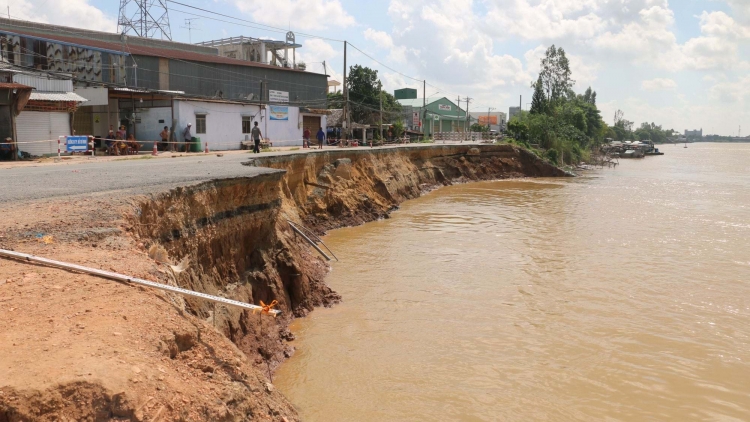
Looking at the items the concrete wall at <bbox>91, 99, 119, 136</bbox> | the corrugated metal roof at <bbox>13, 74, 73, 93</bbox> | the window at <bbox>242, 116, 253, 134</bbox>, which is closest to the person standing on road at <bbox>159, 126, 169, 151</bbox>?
the concrete wall at <bbox>91, 99, 119, 136</bbox>

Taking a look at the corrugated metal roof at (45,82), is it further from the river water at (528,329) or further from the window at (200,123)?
the river water at (528,329)

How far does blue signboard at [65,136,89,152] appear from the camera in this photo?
74.6 ft

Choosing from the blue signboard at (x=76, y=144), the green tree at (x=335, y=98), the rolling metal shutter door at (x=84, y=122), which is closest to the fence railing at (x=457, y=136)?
the green tree at (x=335, y=98)

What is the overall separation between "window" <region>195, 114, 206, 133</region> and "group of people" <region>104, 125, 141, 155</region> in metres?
3.56

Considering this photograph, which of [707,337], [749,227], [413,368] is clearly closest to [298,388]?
[413,368]

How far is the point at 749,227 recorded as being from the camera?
23.0m

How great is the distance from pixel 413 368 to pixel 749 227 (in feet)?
65.6

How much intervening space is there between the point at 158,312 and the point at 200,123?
28.1 meters

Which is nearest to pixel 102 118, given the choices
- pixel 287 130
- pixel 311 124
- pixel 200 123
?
pixel 200 123

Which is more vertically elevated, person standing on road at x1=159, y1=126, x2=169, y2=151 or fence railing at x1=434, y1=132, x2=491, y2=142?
fence railing at x1=434, y1=132, x2=491, y2=142

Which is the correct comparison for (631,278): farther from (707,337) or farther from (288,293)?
(288,293)

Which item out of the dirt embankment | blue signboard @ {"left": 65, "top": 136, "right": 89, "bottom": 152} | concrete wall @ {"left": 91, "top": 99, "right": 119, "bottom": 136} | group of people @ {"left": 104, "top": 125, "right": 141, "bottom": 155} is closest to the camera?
the dirt embankment

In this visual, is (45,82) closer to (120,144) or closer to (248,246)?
(120,144)

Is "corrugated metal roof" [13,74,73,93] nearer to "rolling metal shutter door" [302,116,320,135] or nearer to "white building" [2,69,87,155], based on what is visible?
"white building" [2,69,87,155]
